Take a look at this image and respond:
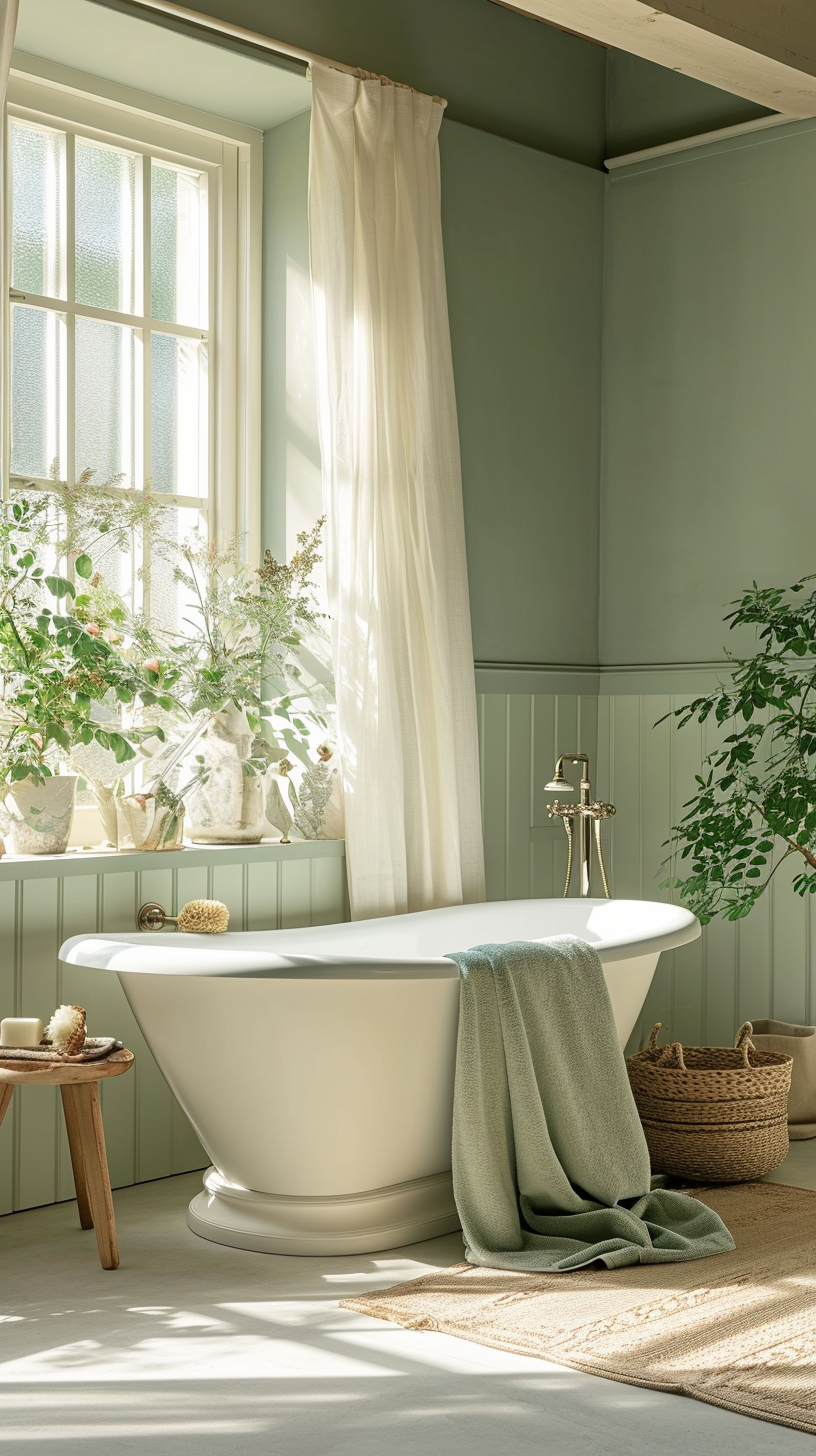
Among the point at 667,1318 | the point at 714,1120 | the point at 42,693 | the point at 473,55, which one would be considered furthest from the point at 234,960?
the point at 473,55

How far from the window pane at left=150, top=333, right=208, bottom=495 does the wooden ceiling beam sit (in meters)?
1.25

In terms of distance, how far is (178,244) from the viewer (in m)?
4.19

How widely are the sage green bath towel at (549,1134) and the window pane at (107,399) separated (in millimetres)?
1693

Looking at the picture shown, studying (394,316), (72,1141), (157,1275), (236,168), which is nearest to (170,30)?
(236,168)

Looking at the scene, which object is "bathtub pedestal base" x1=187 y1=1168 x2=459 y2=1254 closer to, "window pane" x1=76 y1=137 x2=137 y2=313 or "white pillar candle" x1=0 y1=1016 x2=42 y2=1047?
"white pillar candle" x1=0 y1=1016 x2=42 y2=1047

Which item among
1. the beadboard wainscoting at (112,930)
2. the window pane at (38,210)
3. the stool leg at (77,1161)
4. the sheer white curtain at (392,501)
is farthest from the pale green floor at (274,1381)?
the window pane at (38,210)

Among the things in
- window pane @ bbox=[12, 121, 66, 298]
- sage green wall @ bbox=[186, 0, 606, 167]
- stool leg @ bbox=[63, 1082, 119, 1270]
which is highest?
sage green wall @ bbox=[186, 0, 606, 167]

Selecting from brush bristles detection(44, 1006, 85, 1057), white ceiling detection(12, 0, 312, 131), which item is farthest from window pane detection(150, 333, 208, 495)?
brush bristles detection(44, 1006, 85, 1057)

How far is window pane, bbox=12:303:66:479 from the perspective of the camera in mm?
3809

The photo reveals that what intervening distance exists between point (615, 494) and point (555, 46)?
1398 mm

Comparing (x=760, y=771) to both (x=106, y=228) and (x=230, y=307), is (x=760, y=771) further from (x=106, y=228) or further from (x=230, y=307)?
(x=106, y=228)

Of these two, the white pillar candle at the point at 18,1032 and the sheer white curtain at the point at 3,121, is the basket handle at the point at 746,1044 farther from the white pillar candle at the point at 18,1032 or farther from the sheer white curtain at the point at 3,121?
the sheer white curtain at the point at 3,121

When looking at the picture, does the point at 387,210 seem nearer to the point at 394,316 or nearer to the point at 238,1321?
the point at 394,316

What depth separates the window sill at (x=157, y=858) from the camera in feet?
11.0
